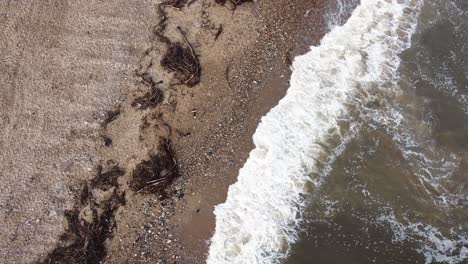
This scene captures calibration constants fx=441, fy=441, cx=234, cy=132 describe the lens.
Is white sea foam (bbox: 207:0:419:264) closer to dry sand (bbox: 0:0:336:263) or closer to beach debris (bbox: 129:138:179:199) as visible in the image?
dry sand (bbox: 0:0:336:263)

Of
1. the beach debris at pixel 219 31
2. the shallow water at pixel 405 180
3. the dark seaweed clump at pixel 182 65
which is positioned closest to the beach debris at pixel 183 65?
the dark seaweed clump at pixel 182 65

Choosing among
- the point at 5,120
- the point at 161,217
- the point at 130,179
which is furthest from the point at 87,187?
the point at 5,120

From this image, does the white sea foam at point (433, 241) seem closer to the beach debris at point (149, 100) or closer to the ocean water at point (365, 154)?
the ocean water at point (365, 154)

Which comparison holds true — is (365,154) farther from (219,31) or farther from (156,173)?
(156,173)

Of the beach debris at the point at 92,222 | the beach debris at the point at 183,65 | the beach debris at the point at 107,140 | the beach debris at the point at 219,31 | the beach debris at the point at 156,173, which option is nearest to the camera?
the beach debris at the point at 92,222

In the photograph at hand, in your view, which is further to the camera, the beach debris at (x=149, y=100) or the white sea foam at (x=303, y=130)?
the beach debris at (x=149, y=100)

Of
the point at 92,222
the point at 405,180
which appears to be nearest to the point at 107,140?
the point at 92,222

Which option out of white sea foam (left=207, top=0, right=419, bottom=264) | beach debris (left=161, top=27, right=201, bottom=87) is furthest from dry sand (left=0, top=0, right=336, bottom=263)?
white sea foam (left=207, top=0, right=419, bottom=264)
